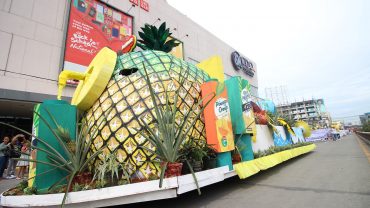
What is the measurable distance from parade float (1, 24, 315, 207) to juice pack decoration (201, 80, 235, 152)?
24 mm

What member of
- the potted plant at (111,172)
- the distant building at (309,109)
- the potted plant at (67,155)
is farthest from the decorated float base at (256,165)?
the distant building at (309,109)

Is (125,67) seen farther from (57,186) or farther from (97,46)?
(97,46)

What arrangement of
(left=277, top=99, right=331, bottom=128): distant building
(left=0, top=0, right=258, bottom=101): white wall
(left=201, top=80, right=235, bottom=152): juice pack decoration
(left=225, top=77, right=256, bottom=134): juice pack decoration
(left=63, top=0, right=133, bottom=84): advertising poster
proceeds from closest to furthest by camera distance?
1. (left=201, top=80, right=235, bottom=152): juice pack decoration
2. (left=225, top=77, right=256, bottom=134): juice pack decoration
3. (left=0, top=0, right=258, bottom=101): white wall
4. (left=63, top=0, right=133, bottom=84): advertising poster
5. (left=277, top=99, right=331, bottom=128): distant building

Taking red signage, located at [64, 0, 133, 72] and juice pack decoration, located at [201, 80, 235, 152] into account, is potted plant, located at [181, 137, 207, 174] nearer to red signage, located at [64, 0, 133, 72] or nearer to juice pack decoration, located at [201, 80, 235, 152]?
juice pack decoration, located at [201, 80, 235, 152]

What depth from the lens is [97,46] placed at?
13609 mm

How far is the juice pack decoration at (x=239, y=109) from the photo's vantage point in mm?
5758

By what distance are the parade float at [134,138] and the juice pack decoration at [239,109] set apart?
3 centimetres

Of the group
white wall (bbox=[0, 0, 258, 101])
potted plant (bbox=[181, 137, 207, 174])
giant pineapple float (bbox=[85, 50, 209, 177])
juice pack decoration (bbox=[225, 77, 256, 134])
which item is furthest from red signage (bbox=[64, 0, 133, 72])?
potted plant (bbox=[181, 137, 207, 174])

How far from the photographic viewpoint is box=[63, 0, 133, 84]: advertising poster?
12.6 m

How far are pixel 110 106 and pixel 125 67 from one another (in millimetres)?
1309

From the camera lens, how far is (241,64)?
1228 inches

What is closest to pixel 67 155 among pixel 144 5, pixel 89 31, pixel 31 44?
pixel 31 44

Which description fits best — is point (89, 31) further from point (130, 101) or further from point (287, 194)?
point (287, 194)

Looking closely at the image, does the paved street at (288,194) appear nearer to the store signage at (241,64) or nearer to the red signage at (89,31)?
the red signage at (89,31)
